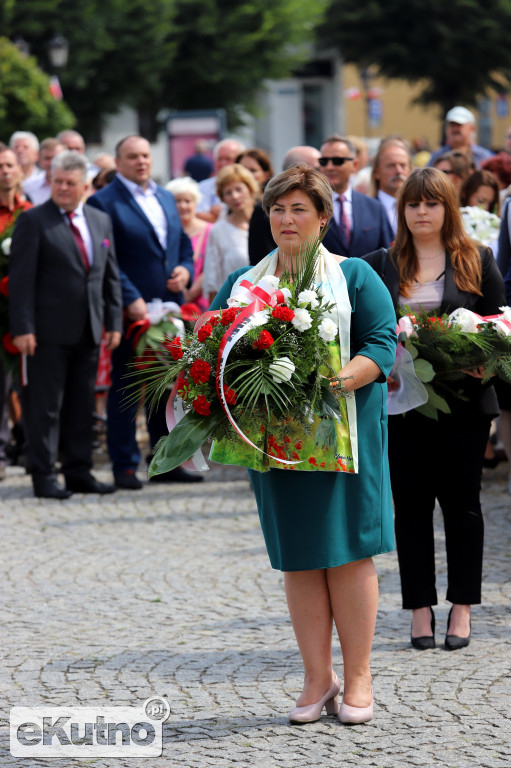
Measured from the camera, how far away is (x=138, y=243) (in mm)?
9594

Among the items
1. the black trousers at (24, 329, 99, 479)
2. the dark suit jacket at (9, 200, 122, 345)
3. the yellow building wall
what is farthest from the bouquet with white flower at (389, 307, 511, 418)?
the yellow building wall

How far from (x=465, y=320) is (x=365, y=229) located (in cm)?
293

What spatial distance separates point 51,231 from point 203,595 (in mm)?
3450

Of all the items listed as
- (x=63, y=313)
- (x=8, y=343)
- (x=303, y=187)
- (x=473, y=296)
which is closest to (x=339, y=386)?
(x=303, y=187)

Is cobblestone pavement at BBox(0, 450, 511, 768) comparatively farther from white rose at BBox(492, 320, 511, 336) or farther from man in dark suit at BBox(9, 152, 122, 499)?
white rose at BBox(492, 320, 511, 336)

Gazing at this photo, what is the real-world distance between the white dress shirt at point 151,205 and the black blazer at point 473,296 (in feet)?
13.4

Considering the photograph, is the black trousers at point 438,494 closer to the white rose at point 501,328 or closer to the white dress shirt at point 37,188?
the white rose at point 501,328

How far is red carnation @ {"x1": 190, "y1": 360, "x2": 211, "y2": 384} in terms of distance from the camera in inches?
173

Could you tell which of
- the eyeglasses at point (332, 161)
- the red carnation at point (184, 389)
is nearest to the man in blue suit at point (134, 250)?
the eyeglasses at point (332, 161)

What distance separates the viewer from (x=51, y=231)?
29.6 ft

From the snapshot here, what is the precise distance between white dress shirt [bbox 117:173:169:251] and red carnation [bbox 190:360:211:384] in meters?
5.31

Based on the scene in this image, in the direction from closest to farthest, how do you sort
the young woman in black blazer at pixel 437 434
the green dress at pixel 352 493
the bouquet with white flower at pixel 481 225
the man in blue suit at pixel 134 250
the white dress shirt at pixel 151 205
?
the green dress at pixel 352 493 < the young woman in black blazer at pixel 437 434 < the bouquet with white flower at pixel 481 225 < the man in blue suit at pixel 134 250 < the white dress shirt at pixel 151 205

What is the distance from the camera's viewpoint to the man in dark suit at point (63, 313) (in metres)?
8.99

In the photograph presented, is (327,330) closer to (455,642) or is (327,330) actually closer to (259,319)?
(259,319)
